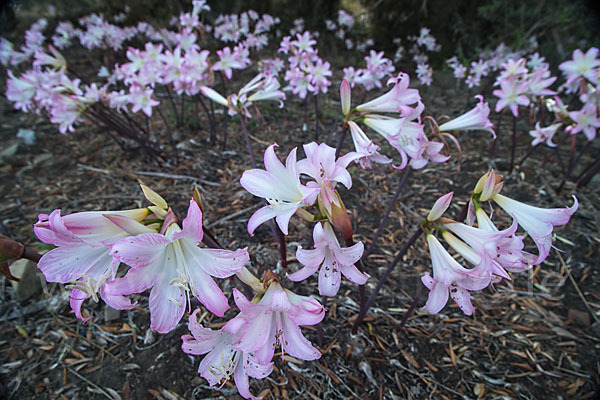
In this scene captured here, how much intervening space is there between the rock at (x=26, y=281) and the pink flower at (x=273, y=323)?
198 centimetres

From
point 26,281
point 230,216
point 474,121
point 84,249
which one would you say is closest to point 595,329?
point 474,121

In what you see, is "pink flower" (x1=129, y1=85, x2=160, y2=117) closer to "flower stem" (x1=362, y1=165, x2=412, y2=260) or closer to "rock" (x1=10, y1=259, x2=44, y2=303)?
"rock" (x1=10, y1=259, x2=44, y2=303)

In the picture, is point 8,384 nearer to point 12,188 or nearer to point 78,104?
point 78,104

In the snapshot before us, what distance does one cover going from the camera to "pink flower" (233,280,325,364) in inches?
38.1

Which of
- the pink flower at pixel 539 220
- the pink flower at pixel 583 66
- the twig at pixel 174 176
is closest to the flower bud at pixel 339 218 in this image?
the pink flower at pixel 539 220

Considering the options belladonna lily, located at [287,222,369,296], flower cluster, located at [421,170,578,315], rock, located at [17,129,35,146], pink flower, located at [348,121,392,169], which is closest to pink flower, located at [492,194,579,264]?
flower cluster, located at [421,170,578,315]

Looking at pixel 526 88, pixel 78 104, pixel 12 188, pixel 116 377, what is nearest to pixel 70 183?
pixel 12 188

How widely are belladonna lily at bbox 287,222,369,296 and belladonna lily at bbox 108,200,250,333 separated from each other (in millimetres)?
221

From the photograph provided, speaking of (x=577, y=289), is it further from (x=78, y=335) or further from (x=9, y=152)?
(x=9, y=152)

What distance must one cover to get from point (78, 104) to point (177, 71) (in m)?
0.89

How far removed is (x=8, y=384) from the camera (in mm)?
1695

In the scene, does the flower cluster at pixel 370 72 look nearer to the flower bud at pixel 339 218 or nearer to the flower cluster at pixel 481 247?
the flower cluster at pixel 481 247

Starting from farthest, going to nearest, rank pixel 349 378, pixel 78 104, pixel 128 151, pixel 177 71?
pixel 128 151 → pixel 177 71 → pixel 78 104 → pixel 349 378

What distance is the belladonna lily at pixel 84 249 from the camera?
2.88ft
